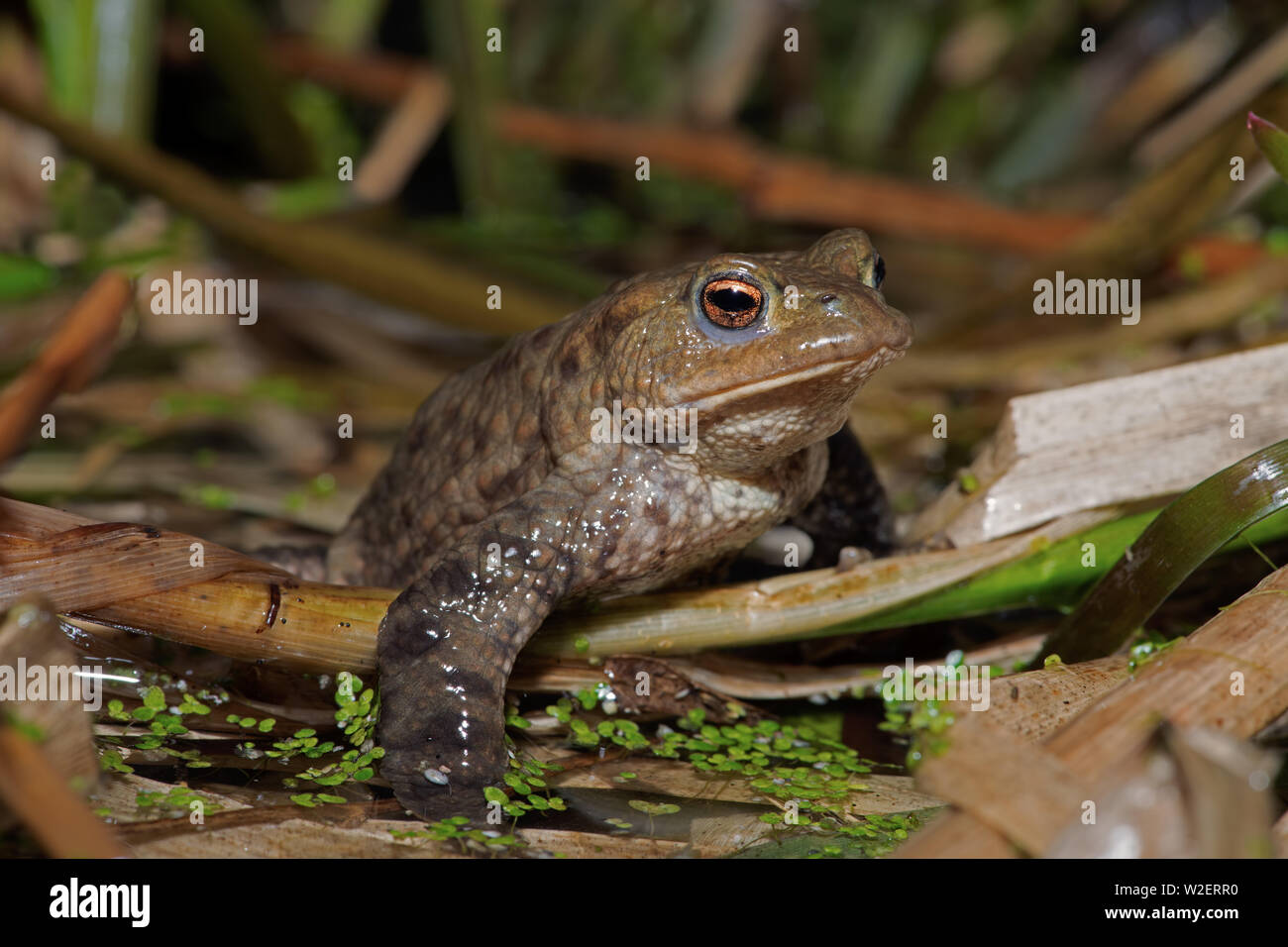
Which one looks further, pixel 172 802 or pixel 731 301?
pixel 731 301

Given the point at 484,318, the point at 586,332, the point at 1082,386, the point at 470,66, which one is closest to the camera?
the point at 586,332

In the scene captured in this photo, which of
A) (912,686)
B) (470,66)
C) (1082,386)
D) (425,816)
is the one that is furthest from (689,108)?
(425,816)

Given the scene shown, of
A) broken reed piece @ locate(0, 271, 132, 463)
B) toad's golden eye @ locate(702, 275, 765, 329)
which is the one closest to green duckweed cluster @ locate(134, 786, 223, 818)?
broken reed piece @ locate(0, 271, 132, 463)

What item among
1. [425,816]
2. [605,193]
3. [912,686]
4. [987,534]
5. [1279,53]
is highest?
[605,193]

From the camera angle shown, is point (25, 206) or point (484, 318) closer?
point (484, 318)

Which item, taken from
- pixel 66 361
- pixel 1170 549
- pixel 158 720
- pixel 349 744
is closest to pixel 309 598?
pixel 349 744

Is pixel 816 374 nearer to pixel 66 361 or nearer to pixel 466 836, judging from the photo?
pixel 466 836

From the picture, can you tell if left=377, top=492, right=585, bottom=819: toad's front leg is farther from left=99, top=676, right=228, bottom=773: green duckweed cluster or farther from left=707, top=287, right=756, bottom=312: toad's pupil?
left=707, top=287, right=756, bottom=312: toad's pupil

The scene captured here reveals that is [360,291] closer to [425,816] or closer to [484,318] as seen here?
[484,318]
